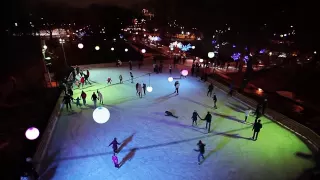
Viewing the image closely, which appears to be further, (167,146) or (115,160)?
(167,146)

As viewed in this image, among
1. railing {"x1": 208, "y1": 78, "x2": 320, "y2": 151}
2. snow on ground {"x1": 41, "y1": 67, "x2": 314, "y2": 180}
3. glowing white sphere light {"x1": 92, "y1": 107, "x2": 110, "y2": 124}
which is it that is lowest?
snow on ground {"x1": 41, "y1": 67, "x2": 314, "y2": 180}

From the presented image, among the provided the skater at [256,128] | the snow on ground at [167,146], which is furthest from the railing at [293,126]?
the skater at [256,128]

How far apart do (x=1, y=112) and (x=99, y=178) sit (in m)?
12.2

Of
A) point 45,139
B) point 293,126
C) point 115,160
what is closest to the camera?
point 115,160

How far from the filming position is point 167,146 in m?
11.8

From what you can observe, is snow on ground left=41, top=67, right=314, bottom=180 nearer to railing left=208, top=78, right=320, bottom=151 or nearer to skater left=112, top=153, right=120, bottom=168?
skater left=112, top=153, right=120, bottom=168

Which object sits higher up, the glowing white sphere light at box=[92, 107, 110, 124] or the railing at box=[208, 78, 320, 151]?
the glowing white sphere light at box=[92, 107, 110, 124]

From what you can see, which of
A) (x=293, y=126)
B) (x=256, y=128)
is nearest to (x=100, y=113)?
(x=256, y=128)

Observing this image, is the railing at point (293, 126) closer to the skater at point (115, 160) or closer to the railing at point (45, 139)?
the skater at point (115, 160)

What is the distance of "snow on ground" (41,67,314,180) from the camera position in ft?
32.5

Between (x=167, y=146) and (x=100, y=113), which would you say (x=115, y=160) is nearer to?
(x=100, y=113)

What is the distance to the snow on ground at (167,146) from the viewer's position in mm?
9898

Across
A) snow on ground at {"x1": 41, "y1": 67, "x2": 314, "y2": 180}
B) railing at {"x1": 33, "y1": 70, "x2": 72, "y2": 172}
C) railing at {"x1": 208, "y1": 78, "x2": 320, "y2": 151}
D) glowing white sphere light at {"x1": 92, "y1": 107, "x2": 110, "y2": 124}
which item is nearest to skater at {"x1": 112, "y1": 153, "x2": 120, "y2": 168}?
snow on ground at {"x1": 41, "y1": 67, "x2": 314, "y2": 180}

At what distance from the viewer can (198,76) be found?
83.8 feet
